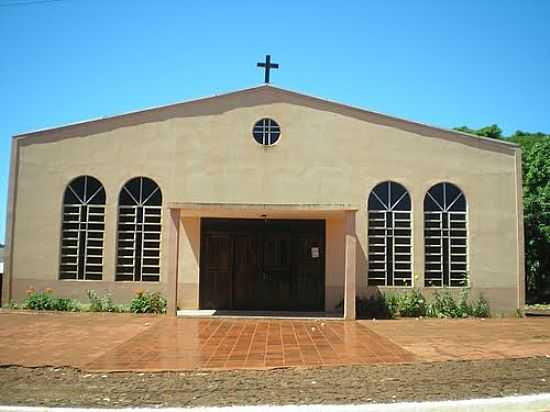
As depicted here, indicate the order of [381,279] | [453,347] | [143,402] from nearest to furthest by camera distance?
[143,402] < [453,347] < [381,279]

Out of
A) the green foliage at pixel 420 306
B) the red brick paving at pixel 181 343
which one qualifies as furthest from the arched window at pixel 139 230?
the green foliage at pixel 420 306

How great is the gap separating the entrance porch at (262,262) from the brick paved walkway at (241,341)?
2.18 meters

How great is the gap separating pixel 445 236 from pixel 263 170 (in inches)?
212

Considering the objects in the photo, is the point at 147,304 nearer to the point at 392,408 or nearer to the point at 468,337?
the point at 468,337

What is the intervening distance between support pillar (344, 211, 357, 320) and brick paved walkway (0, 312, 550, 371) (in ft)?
1.81

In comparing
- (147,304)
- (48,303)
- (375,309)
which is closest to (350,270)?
(375,309)

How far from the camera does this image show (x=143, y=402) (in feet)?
21.3

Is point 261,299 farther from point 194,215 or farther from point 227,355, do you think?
point 227,355

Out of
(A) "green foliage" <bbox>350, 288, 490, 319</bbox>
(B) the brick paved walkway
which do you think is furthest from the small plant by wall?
(A) "green foliage" <bbox>350, 288, 490, 319</bbox>

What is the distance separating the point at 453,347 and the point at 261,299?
7155mm

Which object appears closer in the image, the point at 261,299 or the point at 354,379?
the point at 354,379

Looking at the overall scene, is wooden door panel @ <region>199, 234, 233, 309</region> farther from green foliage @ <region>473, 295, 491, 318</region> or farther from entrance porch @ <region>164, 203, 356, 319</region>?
green foliage @ <region>473, 295, 491, 318</region>

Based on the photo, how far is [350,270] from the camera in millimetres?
14438

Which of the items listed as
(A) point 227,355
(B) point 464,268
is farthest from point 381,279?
(A) point 227,355
